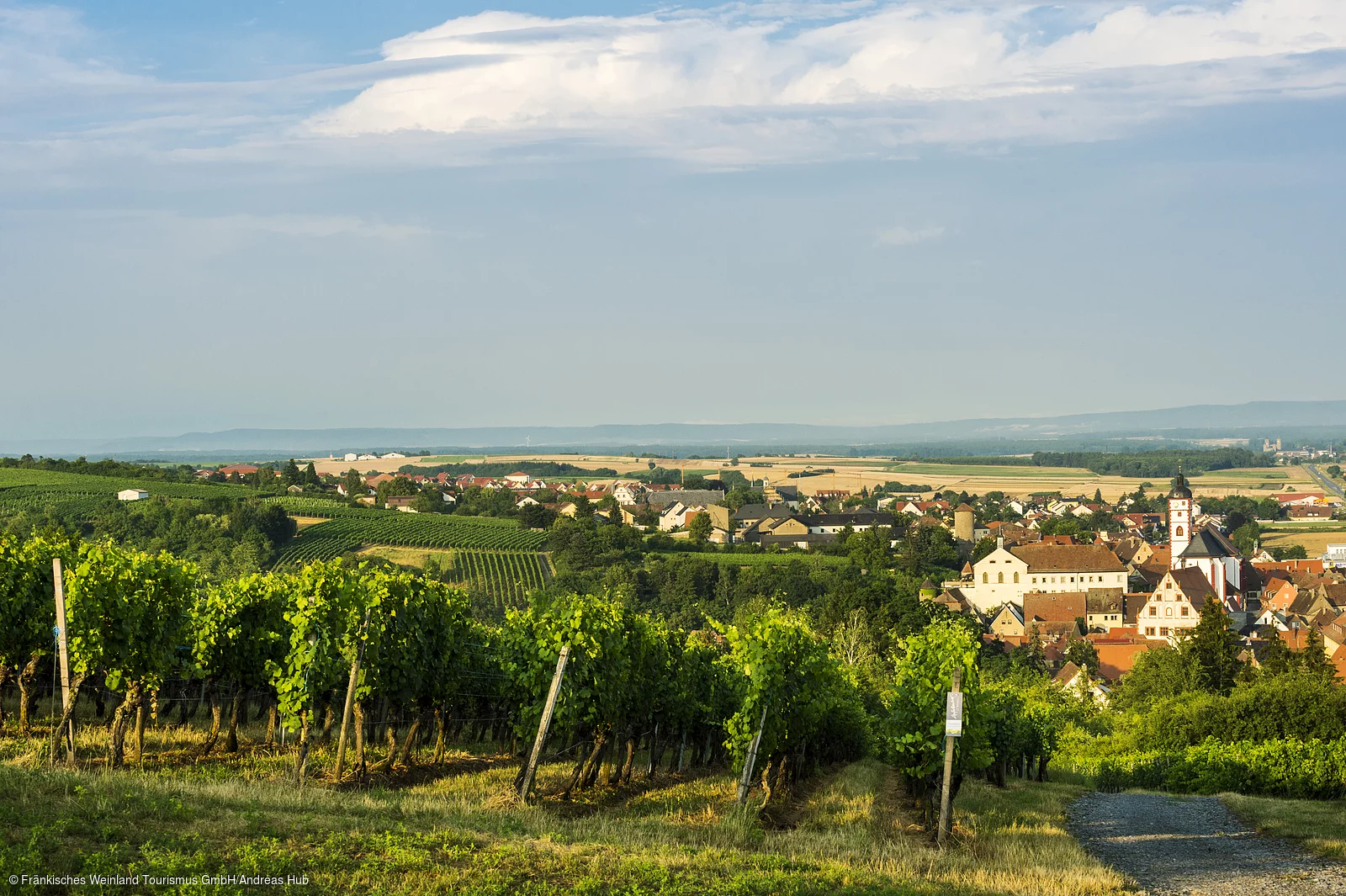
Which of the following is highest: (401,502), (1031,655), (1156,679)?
(401,502)

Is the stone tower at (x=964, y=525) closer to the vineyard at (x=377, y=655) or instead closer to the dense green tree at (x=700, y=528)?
the dense green tree at (x=700, y=528)

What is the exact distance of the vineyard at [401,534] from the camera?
9281 cm

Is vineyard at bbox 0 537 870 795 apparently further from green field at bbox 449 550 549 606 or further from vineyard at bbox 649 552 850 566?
vineyard at bbox 649 552 850 566

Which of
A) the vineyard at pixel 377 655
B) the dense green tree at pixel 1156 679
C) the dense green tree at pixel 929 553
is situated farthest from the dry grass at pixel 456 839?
the dense green tree at pixel 929 553

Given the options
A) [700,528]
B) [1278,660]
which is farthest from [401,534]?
[1278,660]

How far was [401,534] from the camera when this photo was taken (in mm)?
102375

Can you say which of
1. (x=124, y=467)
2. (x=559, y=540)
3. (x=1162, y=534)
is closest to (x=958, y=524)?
(x=1162, y=534)

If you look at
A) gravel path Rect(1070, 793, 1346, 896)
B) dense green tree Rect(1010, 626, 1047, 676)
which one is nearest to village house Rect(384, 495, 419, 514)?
dense green tree Rect(1010, 626, 1047, 676)

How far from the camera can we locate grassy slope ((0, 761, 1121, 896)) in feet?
35.5

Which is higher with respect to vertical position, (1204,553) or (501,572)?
(501,572)

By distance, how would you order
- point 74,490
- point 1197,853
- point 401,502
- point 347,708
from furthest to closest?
1. point 401,502
2. point 74,490
3. point 1197,853
4. point 347,708

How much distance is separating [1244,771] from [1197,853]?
16779mm

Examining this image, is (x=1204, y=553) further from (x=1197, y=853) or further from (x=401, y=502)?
(x=1197, y=853)

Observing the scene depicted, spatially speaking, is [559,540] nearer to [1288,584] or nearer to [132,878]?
[1288,584]
